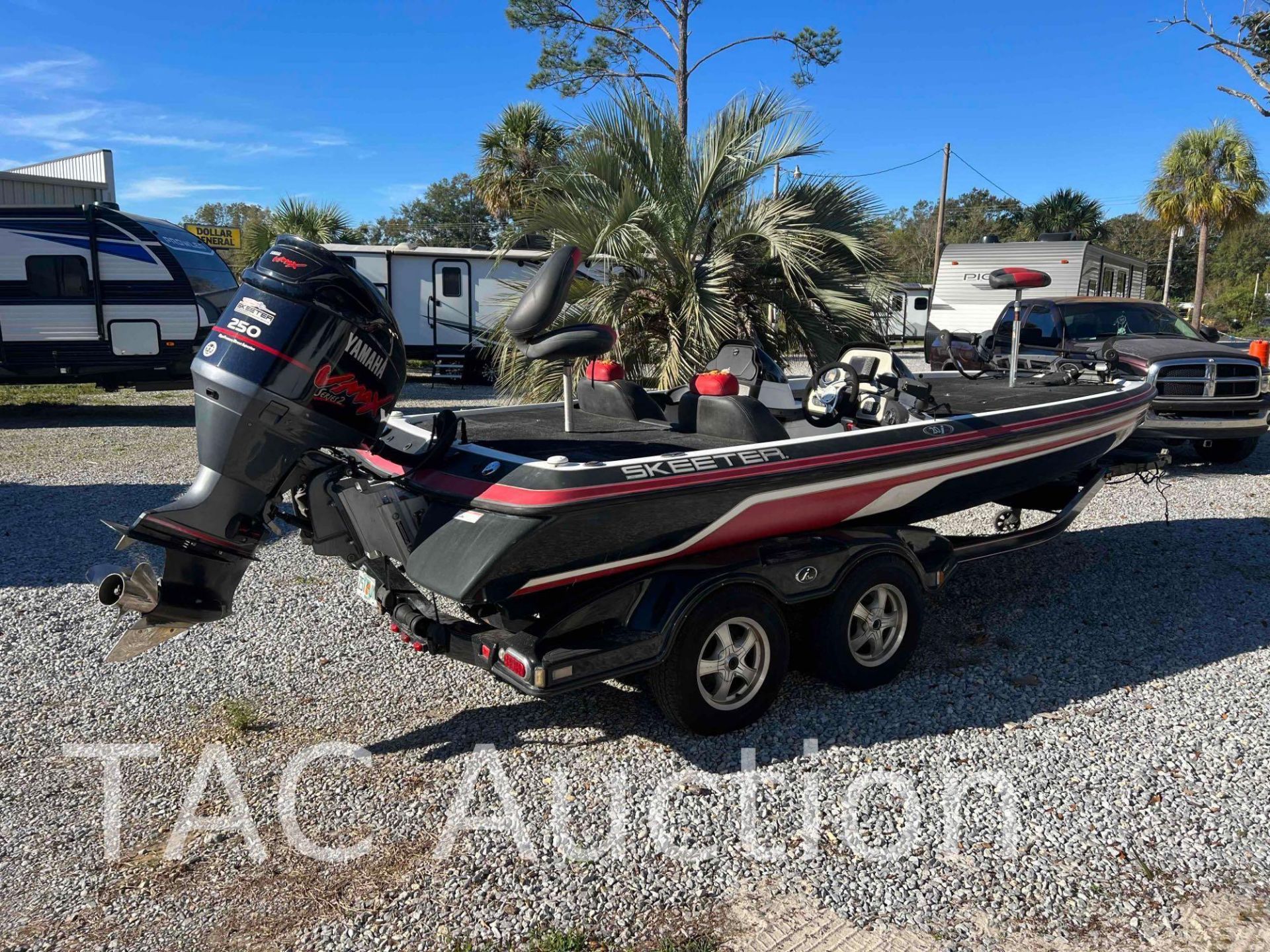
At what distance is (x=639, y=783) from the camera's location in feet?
11.8

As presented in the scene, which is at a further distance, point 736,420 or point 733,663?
point 736,420

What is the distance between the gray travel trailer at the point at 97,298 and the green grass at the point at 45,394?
7.04 ft

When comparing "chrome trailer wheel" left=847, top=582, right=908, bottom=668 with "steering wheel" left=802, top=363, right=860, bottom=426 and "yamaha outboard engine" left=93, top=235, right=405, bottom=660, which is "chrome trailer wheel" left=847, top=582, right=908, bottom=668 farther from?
"yamaha outboard engine" left=93, top=235, right=405, bottom=660

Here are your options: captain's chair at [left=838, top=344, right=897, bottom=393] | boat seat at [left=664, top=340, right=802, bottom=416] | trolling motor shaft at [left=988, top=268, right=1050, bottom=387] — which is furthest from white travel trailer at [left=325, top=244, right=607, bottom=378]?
captain's chair at [left=838, top=344, right=897, bottom=393]

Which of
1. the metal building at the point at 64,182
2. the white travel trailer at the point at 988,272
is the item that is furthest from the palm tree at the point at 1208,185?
the metal building at the point at 64,182

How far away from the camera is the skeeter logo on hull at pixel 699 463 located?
351 cm

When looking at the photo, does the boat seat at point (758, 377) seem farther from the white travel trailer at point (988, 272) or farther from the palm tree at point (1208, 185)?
the palm tree at point (1208, 185)

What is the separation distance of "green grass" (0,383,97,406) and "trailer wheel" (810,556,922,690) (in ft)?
47.3

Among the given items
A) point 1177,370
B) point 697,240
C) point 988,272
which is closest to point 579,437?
point 697,240

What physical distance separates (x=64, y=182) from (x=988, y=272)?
2089cm

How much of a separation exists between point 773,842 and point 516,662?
43.6 inches

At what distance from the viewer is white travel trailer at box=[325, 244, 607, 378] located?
58.6 feet

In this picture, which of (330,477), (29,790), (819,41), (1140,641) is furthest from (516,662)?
(819,41)

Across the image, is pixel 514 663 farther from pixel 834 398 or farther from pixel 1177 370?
pixel 1177 370
